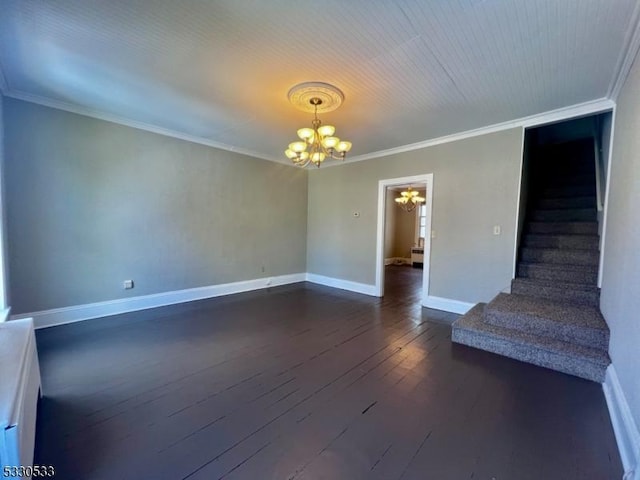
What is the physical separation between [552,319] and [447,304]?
1.52 metres

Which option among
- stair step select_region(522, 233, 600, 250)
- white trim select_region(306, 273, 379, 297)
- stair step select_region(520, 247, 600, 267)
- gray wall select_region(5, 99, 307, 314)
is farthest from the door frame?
gray wall select_region(5, 99, 307, 314)

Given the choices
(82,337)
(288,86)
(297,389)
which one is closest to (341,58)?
(288,86)

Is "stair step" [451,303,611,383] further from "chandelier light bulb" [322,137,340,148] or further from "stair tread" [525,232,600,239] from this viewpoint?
"chandelier light bulb" [322,137,340,148]

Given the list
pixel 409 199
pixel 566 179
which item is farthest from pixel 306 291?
pixel 566 179

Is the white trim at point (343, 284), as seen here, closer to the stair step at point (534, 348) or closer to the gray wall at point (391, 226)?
the stair step at point (534, 348)

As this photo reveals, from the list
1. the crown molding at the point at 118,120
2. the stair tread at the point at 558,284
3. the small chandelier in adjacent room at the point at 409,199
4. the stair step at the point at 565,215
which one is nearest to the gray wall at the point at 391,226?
the small chandelier in adjacent room at the point at 409,199

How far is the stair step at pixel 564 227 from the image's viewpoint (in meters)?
3.92

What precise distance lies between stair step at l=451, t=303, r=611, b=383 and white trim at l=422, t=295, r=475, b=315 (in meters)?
0.80

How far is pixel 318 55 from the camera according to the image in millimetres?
2193

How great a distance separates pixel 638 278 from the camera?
1.61m

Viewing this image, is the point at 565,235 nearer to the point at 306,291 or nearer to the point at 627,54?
the point at 627,54

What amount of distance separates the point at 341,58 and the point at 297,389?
104 inches

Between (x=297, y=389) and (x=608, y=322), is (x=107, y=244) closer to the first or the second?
(x=297, y=389)

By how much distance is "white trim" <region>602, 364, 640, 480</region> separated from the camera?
139cm
